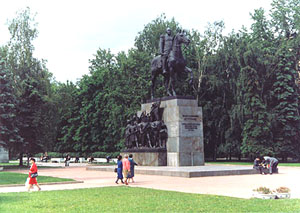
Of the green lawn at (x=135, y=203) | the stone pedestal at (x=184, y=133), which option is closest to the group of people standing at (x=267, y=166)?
the stone pedestal at (x=184, y=133)

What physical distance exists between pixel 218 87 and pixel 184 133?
20.9 meters

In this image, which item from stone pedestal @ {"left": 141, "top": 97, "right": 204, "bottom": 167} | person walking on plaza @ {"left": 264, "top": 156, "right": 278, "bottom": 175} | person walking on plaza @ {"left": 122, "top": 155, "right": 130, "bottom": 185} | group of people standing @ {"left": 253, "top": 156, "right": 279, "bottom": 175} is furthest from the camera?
stone pedestal @ {"left": 141, "top": 97, "right": 204, "bottom": 167}

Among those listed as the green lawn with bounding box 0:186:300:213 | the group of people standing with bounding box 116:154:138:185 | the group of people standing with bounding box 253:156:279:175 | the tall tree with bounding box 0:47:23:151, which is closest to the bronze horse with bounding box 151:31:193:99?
the group of people standing with bounding box 253:156:279:175

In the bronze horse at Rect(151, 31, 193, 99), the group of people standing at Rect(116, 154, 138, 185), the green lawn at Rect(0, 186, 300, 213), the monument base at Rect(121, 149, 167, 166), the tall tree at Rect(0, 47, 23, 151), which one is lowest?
the green lawn at Rect(0, 186, 300, 213)

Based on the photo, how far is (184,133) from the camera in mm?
26906

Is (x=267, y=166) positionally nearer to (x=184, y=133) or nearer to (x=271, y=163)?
(x=271, y=163)

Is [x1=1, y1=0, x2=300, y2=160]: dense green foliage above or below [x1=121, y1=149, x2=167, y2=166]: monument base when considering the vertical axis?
above

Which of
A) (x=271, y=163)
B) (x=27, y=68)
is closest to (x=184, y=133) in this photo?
(x=271, y=163)

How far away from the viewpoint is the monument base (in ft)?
89.8

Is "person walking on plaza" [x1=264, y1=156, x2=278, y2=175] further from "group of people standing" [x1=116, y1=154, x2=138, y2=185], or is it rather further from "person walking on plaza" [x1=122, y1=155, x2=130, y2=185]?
"person walking on plaza" [x1=122, y1=155, x2=130, y2=185]

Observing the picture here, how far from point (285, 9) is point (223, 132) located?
53.6ft

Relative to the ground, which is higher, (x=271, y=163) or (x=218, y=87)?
(x=218, y=87)

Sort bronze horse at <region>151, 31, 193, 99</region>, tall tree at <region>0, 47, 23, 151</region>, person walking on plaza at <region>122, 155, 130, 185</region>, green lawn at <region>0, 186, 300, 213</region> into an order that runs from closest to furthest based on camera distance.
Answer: green lawn at <region>0, 186, 300, 213</region>, person walking on plaza at <region>122, 155, 130, 185</region>, bronze horse at <region>151, 31, 193, 99</region>, tall tree at <region>0, 47, 23, 151</region>

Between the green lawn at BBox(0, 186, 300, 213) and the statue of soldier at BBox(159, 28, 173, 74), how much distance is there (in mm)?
15798
